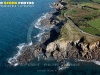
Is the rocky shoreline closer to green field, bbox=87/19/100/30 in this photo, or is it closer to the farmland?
the farmland

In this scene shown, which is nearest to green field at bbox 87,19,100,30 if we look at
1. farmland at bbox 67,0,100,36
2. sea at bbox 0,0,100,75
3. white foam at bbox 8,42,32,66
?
farmland at bbox 67,0,100,36

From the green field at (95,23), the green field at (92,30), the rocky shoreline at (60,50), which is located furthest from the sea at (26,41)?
the green field at (95,23)

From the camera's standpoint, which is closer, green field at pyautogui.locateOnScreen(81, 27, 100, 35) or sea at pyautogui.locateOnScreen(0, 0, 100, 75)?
sea at pyautogui.locateOnScreen(0, 0, 100, 75)

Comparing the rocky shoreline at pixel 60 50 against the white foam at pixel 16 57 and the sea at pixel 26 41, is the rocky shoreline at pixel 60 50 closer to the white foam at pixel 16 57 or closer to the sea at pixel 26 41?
the white foam at pixel 16 57

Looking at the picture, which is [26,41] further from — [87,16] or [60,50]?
[87,16]

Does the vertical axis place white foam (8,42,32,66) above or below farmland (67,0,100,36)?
below

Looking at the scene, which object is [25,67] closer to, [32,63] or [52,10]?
[32,63]

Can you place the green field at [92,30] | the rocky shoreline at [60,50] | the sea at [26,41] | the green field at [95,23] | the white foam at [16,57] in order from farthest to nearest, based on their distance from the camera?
the green field at [95,23]
the green field at [92,30]
the rocky shoreline at [60,50]
the white foam at [16,57]
the sea at [26,41]

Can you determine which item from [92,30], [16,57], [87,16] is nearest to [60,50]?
[16,57]

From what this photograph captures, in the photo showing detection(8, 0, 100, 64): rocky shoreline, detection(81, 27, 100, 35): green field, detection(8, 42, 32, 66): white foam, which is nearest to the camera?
detection(8, 42, 32, 66): white foam

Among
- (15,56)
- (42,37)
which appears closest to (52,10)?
(42,37)
